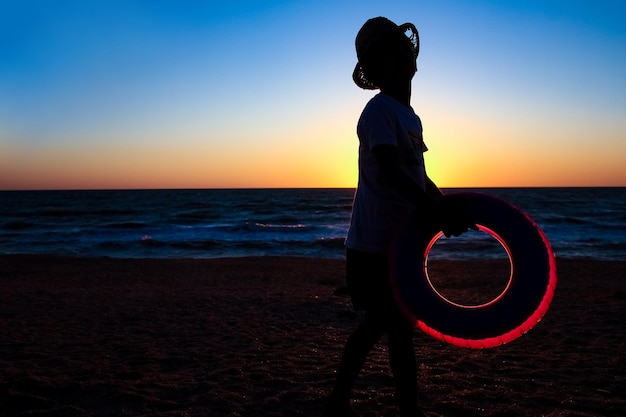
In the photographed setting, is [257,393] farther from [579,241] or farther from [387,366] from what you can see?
[579,241]

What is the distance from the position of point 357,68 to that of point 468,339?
1302mm

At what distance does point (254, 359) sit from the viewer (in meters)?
3.62

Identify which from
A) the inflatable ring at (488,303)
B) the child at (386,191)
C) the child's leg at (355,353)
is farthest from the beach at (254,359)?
the inflatable ring at (488,303)

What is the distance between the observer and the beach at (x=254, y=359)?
277 centimetres

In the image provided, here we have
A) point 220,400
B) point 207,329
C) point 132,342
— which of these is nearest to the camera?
point 220,400

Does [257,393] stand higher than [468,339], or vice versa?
[468,339]

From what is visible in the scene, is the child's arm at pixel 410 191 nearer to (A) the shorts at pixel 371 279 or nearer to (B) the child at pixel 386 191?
(B) the child at pixel 386 191

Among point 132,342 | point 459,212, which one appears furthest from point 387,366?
point 132,342

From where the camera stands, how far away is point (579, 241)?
1847 cm

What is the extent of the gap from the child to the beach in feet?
2.38

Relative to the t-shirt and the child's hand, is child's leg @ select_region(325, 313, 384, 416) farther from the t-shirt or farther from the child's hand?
the child's hand

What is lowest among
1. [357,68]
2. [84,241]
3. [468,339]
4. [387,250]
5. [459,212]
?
[84,241]

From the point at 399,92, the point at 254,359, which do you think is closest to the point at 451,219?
the point at 399,92

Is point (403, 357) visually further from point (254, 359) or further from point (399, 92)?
point (254, 359)
